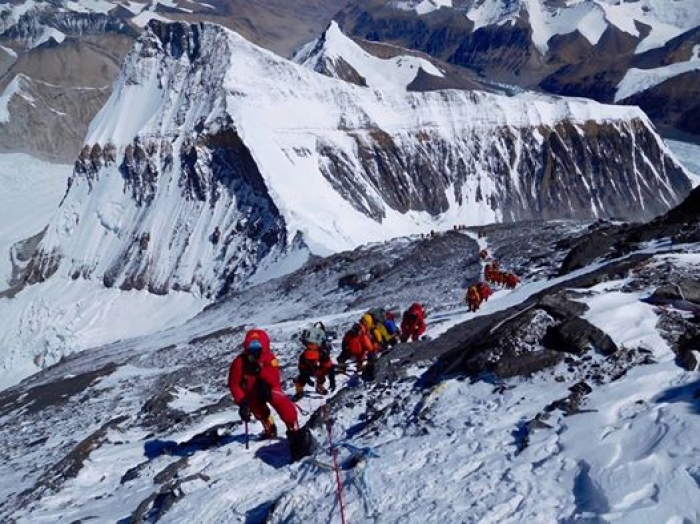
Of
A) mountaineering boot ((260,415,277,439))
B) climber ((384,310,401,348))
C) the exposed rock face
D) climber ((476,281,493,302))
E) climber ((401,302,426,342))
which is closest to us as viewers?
mountaineering boot ((260,415,277,439))

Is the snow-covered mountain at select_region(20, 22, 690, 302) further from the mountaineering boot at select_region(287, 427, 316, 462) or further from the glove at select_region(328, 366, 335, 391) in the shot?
the mountaineering boot at select_region(287, 427, 316, 462)

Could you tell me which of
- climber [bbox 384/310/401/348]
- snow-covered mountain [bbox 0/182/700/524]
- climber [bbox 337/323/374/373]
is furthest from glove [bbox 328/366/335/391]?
climber [bbox 384/310/401/348]

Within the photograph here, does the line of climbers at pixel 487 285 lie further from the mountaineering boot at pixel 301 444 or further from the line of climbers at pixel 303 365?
the mountaineering boot at pixel 301 444

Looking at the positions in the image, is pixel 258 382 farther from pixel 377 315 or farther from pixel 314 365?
pixel 377 315

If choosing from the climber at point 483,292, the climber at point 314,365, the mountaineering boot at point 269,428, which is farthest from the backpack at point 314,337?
the climber at point 483,292

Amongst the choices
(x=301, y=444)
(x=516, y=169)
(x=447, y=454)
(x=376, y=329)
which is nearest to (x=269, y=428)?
(x=301, y=444)

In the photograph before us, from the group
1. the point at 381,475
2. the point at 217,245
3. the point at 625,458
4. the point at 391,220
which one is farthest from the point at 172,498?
the point at 391,220
